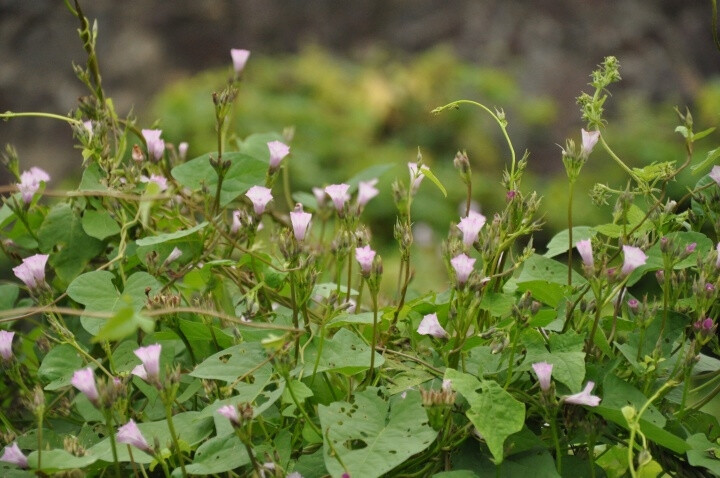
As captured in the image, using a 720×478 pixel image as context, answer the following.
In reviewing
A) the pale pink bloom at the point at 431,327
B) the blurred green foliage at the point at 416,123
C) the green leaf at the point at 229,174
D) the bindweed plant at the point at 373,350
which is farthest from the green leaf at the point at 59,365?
the blurred green foliage at the point at 416,123

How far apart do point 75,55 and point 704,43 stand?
534 cm

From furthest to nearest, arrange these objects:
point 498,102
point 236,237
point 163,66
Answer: point 163,66 < point 498,102 < point 236,237

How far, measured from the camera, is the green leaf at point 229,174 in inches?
36.0

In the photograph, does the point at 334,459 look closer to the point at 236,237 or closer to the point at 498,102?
the point at 236,237

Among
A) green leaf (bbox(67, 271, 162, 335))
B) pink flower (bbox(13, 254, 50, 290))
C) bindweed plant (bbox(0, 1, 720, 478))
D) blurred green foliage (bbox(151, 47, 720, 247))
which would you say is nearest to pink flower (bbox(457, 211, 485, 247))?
bindweed plant (bbox(0, 1, 720, 478))

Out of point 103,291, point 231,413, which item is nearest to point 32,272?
point 103,291

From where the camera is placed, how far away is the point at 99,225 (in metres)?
0.94

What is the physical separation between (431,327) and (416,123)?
199 inches

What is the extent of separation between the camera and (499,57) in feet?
22.6

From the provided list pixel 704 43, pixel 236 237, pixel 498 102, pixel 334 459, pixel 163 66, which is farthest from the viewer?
pixel 704 43

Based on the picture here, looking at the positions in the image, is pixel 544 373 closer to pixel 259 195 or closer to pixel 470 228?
pixel 470 228

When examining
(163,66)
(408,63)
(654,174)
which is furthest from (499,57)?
(654,174)

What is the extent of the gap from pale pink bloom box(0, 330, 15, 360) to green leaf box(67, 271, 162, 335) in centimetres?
7

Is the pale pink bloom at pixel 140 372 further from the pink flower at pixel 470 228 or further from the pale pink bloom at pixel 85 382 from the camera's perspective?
the pink flower at pixel 470 228
